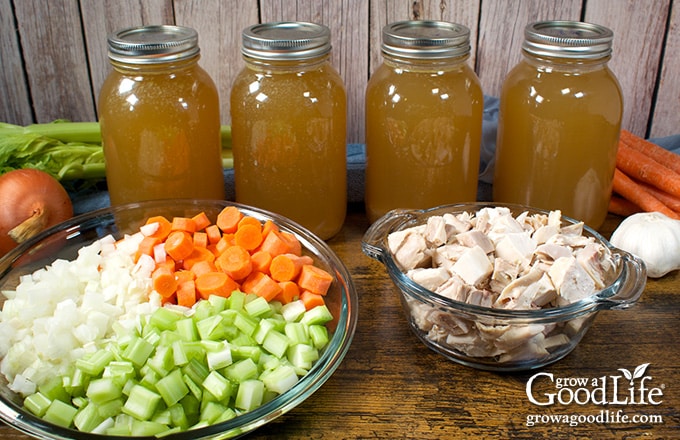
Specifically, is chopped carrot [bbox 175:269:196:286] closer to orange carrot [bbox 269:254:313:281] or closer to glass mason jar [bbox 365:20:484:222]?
orange carrot [bbox 269:254:313:281]

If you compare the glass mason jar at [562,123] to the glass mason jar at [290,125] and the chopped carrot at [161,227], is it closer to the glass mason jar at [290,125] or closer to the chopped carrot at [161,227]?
the glass mason jar at [290,125]

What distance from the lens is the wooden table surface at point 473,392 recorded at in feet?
3.91

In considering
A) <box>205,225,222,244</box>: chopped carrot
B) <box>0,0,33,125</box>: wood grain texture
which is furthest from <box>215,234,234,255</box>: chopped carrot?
<box>0,0,33,125</box>: wood grain texture

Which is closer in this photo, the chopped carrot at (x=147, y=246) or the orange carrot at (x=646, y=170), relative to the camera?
the chopped carrot at (x=147, y=246)

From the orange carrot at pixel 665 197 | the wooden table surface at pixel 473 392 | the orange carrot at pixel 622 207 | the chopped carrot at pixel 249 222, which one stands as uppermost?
the chopped carrot at pixel 249 222

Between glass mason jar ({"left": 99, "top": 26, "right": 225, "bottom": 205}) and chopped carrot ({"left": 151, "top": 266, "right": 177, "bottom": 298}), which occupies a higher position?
glass mason jar ({"left": 99, "top": 26, "right": 225, "bottom": 205})

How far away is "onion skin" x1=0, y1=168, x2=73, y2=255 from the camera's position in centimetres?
166

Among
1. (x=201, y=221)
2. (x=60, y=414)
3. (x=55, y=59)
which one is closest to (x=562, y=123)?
(x=201, y=221)

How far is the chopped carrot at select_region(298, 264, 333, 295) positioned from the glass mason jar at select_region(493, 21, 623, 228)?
0.64 meters

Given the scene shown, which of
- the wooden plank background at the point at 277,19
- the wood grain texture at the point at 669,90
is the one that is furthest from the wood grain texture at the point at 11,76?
the wood grain texture at the point at 669,90

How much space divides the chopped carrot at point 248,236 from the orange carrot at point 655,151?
45.4 inches

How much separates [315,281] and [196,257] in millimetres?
277

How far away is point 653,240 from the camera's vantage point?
1624 mm

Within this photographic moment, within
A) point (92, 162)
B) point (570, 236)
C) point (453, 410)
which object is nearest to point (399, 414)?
point (453, 410)
